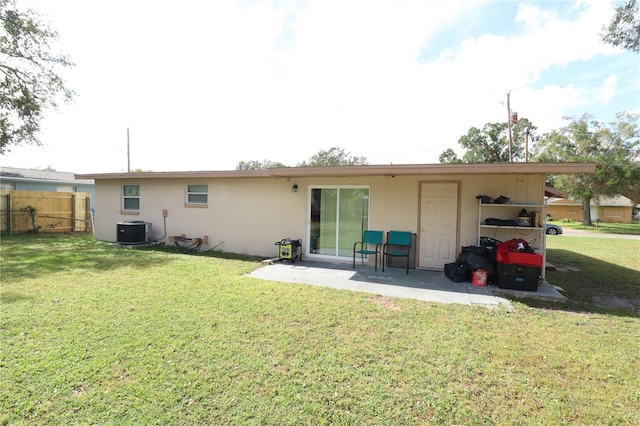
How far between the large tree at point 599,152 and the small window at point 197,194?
2832cm

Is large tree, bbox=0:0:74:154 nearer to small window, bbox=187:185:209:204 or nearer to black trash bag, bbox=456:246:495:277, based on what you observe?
small window, bbox=187:185:209:204

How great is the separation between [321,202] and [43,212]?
14.2m

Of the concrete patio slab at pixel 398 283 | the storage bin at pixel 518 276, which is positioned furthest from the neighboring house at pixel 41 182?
the storage bin at pixel 518 276

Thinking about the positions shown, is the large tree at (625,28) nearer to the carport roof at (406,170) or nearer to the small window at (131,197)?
the carport roof at (406,170)

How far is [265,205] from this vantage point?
884cm

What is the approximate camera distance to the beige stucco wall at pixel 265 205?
692 centimetres

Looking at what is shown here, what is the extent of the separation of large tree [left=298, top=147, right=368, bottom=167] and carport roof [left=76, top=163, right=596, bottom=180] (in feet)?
94.4

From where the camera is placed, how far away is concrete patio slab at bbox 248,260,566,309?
5.20m

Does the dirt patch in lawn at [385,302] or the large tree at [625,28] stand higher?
the large tree at [625,28]

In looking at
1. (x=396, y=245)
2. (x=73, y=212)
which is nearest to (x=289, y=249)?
(x=396, y=245)

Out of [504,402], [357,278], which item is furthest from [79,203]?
[504,402]

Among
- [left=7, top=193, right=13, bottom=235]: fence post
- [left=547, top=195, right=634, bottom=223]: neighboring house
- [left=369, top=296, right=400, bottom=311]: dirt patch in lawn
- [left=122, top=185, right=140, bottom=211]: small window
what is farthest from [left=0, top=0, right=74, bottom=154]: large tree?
[left=547, top=195, right=634, bottom=223]: neighboring house

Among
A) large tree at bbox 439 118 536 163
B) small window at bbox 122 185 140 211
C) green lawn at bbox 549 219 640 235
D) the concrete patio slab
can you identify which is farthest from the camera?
large tree at bbox 439 118 536 163

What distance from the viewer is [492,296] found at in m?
5.31
